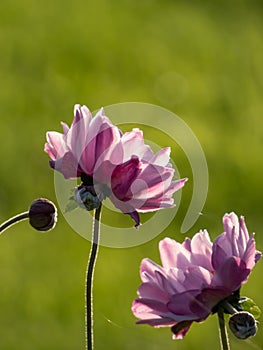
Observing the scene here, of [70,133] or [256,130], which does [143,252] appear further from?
[70,133]

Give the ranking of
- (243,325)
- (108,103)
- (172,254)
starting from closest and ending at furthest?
(243,325) → (172,254) → (108,103)

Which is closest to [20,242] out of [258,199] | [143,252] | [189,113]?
[143,252]

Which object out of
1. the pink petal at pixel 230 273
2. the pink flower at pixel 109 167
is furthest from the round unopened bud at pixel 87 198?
the pink petal at pixel 230 273

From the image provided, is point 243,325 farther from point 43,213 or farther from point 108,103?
point 108,103

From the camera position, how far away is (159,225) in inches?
133

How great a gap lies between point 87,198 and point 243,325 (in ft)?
0.62

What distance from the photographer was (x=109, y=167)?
3.53 ft

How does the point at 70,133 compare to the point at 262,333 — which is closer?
the point at 70,133

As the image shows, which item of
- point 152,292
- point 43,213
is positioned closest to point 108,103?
point 43,213

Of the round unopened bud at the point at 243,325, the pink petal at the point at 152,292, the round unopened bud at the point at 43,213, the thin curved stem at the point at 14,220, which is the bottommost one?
the round unopened bud at the point at 243,325

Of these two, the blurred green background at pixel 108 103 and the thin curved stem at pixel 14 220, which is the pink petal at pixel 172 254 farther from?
the blurred green background at pixel 108 103

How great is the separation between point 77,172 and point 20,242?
7.37 ft

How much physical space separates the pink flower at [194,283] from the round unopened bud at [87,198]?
0.23 feet

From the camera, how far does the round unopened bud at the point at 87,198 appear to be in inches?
40.6
